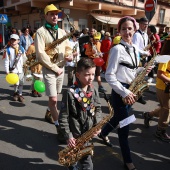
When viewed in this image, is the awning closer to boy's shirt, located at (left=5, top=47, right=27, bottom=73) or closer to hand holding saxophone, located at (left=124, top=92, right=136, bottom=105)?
boy's shirt, located at (left=5, top=47, right=27, bottom=73)

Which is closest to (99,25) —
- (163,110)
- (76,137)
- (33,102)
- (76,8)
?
(76,8)

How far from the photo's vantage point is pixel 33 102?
18.5 feet

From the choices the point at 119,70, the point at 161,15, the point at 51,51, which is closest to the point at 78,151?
the point at 119,70

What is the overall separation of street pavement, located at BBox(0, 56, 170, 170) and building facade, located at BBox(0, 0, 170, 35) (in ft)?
43.4

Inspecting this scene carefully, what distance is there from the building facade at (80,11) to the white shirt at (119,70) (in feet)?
47.6

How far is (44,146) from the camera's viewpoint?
348cm

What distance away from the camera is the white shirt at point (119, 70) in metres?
2.55

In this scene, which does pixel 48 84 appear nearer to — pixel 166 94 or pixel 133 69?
pixel 133 69

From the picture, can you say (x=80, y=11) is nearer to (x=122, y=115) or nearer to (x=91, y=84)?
(x=122, y=115)

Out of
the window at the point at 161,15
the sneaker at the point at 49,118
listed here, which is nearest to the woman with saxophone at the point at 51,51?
the sneaker at the point at 49,118

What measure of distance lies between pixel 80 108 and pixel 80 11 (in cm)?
1749

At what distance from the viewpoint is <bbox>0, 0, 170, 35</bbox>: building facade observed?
1752 centimetres

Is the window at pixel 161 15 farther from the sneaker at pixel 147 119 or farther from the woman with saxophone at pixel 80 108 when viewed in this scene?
the woman with saxophone at pixel 80 108

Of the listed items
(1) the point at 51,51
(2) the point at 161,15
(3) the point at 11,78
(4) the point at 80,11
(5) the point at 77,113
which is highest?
(2) the point at 161,15
